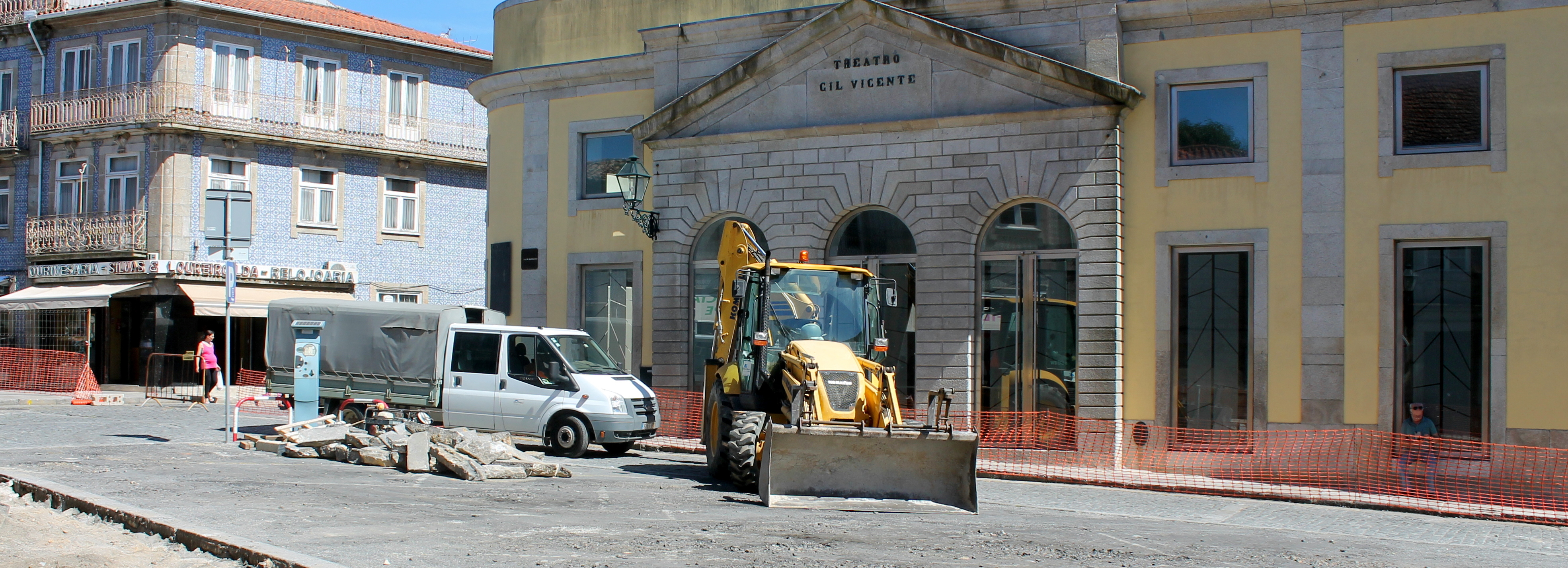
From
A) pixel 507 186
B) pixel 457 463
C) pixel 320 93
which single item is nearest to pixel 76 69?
pixel 320 93

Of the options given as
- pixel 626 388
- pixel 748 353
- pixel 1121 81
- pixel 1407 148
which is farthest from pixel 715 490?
pixel 1407 148

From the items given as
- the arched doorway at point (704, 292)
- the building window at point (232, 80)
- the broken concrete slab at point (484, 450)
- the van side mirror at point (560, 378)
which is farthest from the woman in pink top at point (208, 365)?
the broken concrete slab at point (484, 450)

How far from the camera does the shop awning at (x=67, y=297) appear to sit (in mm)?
29016

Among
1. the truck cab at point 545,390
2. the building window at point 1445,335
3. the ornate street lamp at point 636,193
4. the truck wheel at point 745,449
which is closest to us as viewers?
the truck wheel at point 745,449

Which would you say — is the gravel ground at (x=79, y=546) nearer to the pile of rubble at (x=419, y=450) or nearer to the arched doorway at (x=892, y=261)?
the pile of rubble at (x=419, y=450)

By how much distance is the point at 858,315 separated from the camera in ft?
44.5

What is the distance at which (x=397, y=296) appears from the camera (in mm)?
33438

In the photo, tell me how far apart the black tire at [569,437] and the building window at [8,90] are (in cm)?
2404

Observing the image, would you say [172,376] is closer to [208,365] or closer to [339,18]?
[208,365]

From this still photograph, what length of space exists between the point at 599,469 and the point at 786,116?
6469mm

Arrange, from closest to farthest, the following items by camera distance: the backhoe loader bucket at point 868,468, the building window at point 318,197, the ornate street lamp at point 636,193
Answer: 1. the backhoe loader bucket at point 868,468
2. the ornate street lamp at point 636,193
3. the building window at point 318,197

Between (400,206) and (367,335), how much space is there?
1679 centimetres

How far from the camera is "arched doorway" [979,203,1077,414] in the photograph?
54.9 feet

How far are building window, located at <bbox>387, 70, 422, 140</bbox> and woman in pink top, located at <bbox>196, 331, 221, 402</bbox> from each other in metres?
8.48
